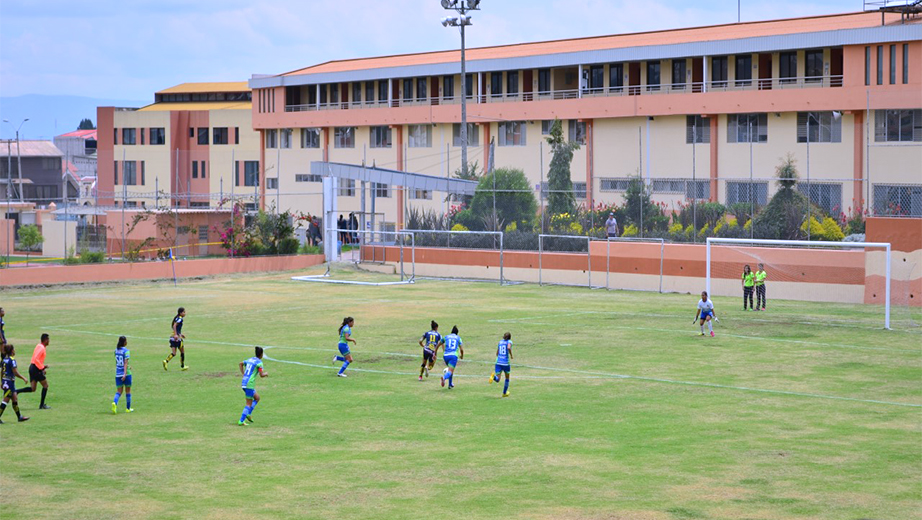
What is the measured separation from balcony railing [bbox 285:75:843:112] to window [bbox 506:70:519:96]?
0.33 m

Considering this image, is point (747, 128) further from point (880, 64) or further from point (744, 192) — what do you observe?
point (880, 64)

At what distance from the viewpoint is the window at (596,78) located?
73.7 meters

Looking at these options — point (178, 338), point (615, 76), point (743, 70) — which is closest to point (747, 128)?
point (743, 70)

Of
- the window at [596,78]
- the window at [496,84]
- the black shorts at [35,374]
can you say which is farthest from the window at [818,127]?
the black shorts at [35,374]

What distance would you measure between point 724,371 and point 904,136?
36855 millimetres

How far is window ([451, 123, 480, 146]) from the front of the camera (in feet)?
262

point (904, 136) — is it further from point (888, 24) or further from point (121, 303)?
point (121, 303)

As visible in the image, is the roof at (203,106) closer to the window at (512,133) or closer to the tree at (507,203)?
the window at (512,133)

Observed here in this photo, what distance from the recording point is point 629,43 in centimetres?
7425

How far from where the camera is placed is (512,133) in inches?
3044

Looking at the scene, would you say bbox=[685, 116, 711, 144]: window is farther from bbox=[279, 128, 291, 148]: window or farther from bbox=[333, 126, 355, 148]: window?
bbox=[279, 128, 291, 148]: window

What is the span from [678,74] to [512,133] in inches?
502

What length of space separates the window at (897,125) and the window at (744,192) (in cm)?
663

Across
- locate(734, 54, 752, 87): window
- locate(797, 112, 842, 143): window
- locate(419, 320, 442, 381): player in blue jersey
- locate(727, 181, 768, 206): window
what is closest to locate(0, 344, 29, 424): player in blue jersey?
locate(419, 320, 442, 381): player in blue jersey
